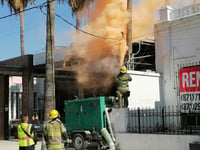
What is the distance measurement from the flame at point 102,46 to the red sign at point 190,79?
21.7 ft

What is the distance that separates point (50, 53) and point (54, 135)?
22.5 ft

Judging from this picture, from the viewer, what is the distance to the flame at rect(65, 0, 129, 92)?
21.5 m

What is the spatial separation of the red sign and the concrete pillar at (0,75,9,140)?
10595 millimetres

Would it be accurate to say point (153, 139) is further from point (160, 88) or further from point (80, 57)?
point (80, 57)

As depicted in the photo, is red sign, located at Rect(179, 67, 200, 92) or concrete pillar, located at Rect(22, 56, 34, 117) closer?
red sign, located at Rect(179, 67, 200, 92)

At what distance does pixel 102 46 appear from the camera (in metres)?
23.5

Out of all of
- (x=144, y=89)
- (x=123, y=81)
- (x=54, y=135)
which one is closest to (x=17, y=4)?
(x=123, y=81)

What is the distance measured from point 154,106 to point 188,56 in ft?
9.01

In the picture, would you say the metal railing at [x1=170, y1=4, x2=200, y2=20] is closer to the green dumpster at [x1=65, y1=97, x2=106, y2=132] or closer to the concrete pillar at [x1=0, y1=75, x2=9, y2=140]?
the green dumpster at [x1=65, y1=97, x2=106, y2=132]

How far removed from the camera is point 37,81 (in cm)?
2766

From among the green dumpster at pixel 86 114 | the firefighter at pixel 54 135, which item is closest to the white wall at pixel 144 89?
the green dumpster at pixel 86 114

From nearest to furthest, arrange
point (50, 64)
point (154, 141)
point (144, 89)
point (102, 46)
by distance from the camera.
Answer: point (154, 141) → point (50, 64) → point (144, 89) → point (102, 46)

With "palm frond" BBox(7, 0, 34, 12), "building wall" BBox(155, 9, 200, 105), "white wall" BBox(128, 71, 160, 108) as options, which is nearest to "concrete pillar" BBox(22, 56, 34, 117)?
"palm frond" BBox(7, 0, 34, 12)

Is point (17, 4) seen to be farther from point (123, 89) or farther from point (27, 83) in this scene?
point (123, 89)
